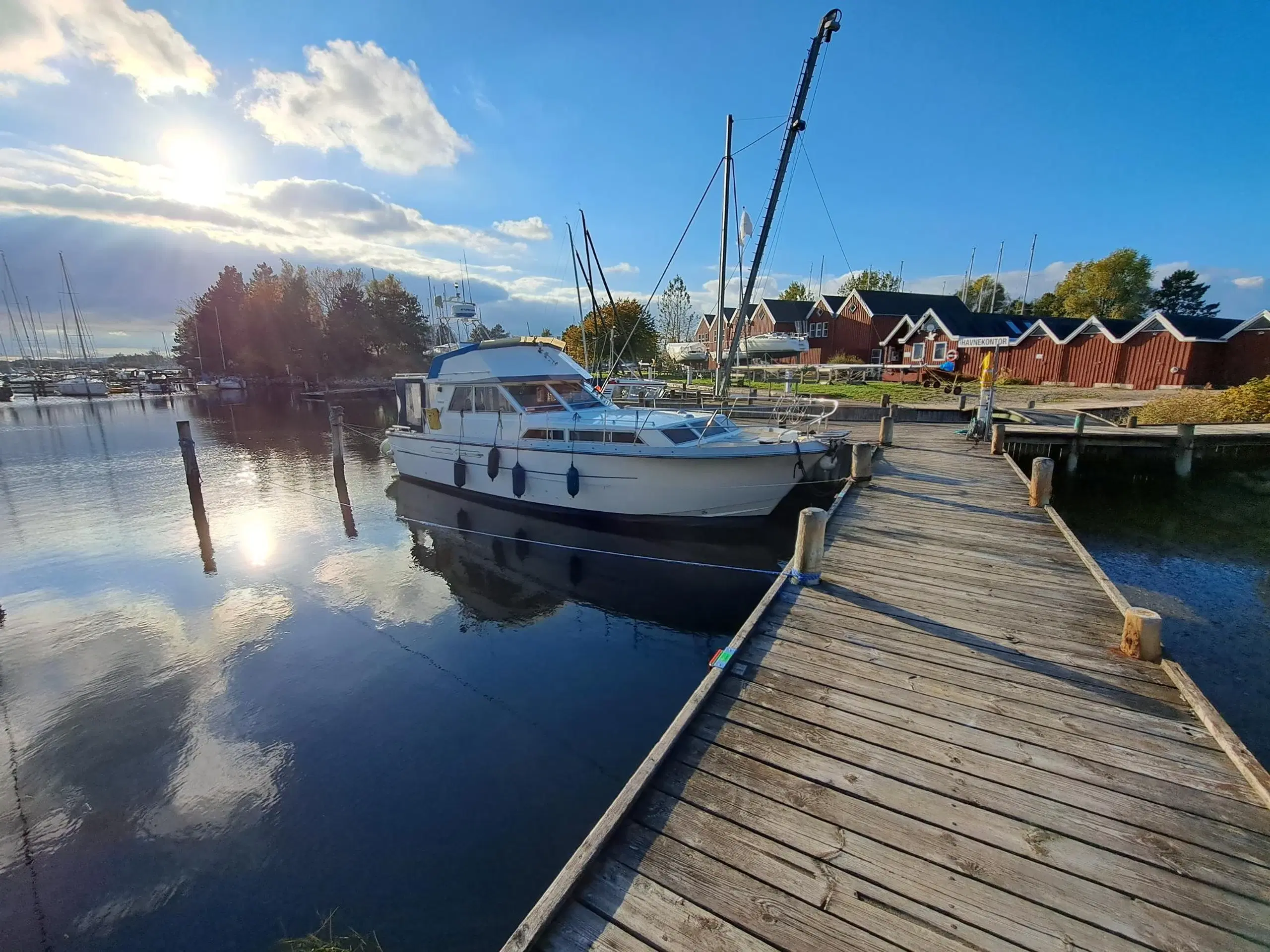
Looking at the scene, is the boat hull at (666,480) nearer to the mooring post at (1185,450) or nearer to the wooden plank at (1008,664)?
the wooden plank at (1008,664)

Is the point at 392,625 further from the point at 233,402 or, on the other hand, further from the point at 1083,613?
the point at 233,402

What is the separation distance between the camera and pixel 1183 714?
11.8 ft

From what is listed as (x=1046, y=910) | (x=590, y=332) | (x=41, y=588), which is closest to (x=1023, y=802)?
(x=1046, y=910)

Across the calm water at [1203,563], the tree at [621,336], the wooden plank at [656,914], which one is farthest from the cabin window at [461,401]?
the tree at [621,336]

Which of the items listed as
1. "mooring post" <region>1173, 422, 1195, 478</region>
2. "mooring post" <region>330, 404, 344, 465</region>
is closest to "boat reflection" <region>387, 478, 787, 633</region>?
"mooring post" <region>330, 404, 344, 465</region>

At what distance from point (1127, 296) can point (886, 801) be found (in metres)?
65.5

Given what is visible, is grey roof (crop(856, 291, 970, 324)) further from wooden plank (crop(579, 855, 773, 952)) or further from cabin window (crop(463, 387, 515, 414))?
wooden plank (crop(579, 855, 773, 952))

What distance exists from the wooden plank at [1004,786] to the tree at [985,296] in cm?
6995

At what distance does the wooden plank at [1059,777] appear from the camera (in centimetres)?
275

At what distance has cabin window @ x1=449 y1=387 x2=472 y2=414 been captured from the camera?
1310cm

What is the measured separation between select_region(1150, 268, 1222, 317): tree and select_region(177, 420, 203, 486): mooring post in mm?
72803

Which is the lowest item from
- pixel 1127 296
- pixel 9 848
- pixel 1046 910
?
pixel 9 848

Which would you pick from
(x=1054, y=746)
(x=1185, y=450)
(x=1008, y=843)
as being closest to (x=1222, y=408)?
(x=1185, y=450)

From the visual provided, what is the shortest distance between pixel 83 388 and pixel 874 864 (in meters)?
71.0
